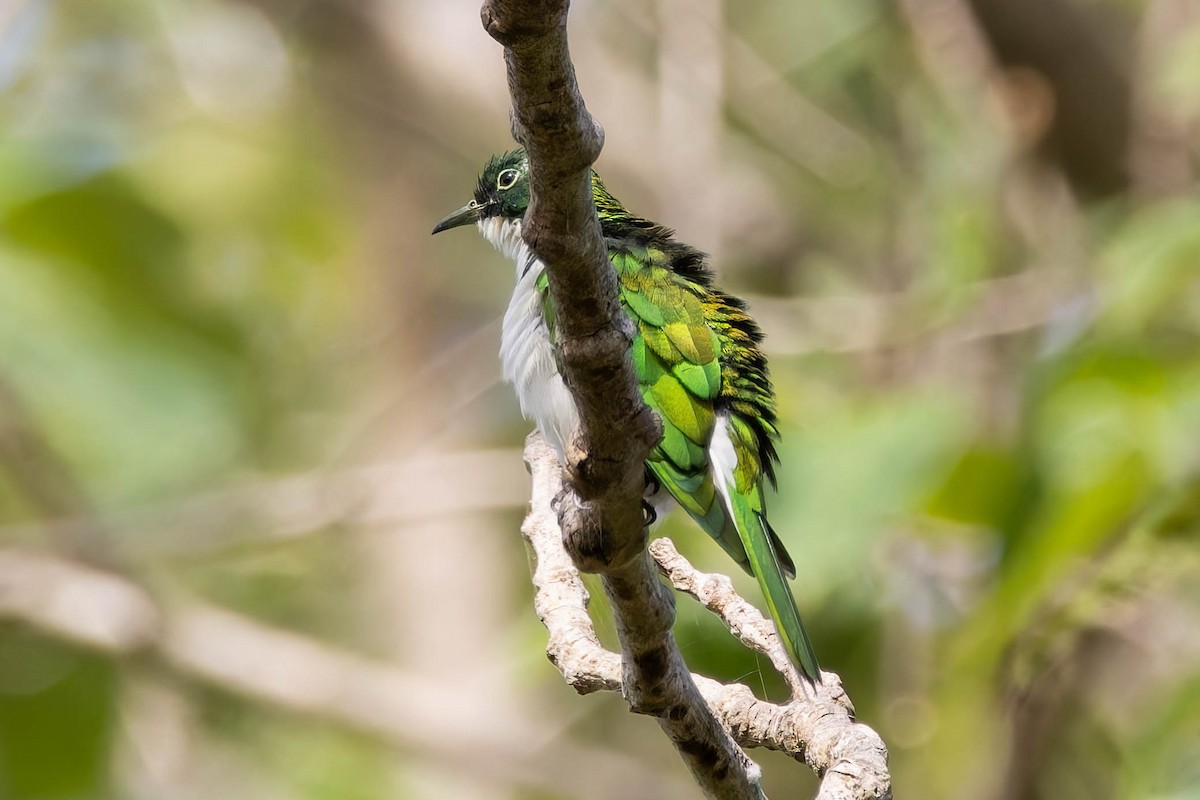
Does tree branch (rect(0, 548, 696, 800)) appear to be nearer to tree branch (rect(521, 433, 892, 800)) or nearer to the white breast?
the white breast

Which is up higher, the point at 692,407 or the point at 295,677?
the point at 295,677

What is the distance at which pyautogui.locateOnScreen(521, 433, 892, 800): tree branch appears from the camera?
2.52 m

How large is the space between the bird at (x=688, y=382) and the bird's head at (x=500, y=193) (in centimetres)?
44

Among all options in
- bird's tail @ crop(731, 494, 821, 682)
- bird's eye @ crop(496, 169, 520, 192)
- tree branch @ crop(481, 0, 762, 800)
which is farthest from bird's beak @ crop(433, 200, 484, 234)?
tree branch @ crop(481, 0, 762, 800)

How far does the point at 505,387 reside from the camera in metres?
7.20

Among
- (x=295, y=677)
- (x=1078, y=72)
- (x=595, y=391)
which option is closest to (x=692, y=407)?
(x=595, y=391)

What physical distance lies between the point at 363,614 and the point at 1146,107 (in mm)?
5789

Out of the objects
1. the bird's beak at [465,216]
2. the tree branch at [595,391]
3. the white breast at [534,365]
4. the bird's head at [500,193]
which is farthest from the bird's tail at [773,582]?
the bird's beak at [465,216]

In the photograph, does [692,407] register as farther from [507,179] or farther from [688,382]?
[507,179]

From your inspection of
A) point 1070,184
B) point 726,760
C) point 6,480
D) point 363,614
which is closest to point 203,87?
point 6,480

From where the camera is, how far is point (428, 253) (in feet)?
30.6

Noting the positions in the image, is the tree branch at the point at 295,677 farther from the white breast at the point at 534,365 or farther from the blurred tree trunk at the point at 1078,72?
the blurred tree trunk at the point at 1078,72

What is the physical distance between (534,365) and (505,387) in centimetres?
359

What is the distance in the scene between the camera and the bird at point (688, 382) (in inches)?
137
